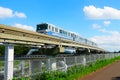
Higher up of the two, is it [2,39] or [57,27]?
[57,27]

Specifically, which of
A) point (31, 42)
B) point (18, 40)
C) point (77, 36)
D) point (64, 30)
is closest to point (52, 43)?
point (31, 42)

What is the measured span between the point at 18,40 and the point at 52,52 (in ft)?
36.1

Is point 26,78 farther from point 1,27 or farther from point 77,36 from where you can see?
point 77,36

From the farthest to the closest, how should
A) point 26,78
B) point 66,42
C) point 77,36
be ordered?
point 77,36, point 66,42, point 26,78

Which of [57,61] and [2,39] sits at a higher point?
[2,39]

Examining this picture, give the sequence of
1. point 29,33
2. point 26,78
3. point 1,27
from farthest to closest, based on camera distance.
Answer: point 29,33 < point 1,27 < point 26,78

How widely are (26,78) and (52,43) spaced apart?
20.4 m

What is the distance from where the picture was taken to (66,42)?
41.3 metres

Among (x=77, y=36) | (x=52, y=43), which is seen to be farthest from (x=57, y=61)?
(x=77, y=36)

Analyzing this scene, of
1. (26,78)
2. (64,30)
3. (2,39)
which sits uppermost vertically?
(64,30)

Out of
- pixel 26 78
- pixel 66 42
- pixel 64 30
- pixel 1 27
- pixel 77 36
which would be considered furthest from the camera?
pixel 77 36

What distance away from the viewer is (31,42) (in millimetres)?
28422

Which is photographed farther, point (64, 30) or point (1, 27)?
point (64, 30)

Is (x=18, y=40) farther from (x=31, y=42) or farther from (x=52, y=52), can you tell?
(x=52, y=52)
